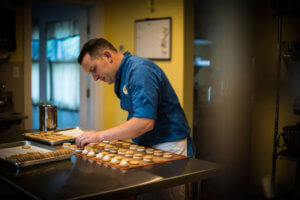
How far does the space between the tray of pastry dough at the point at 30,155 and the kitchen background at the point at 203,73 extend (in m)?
0.84

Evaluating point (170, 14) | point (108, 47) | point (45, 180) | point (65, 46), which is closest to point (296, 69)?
point (108, 47)

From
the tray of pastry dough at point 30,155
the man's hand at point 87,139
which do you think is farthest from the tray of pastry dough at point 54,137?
the man's hand at point 87,139

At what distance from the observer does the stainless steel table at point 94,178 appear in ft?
4.06

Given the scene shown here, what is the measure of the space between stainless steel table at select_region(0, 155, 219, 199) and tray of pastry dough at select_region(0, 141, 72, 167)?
0.02 m

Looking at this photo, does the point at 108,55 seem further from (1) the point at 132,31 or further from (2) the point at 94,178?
(1) the point at 132,31

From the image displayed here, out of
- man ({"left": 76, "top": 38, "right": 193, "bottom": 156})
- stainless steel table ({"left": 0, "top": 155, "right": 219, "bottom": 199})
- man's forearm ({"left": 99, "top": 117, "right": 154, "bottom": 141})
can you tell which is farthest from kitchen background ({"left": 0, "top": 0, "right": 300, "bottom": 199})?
man's forearm ({"left": 99, "top": 117, "right": 154, "bottom": 141})

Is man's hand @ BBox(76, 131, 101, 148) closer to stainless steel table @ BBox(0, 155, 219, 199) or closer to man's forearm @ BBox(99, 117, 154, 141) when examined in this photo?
man's forearm @ BBox(99, 117, 154, 141)

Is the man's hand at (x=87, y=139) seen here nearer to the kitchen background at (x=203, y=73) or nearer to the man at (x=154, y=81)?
the man at (x=154, y=81)

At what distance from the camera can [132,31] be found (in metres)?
4.23

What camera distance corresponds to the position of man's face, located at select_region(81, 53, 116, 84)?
1974 millimetres

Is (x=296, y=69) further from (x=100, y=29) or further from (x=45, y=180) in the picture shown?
(x=100, y=29)

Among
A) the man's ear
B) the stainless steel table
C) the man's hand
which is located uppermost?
the man's ear

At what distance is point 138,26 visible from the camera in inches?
161

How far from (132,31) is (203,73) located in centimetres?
103
